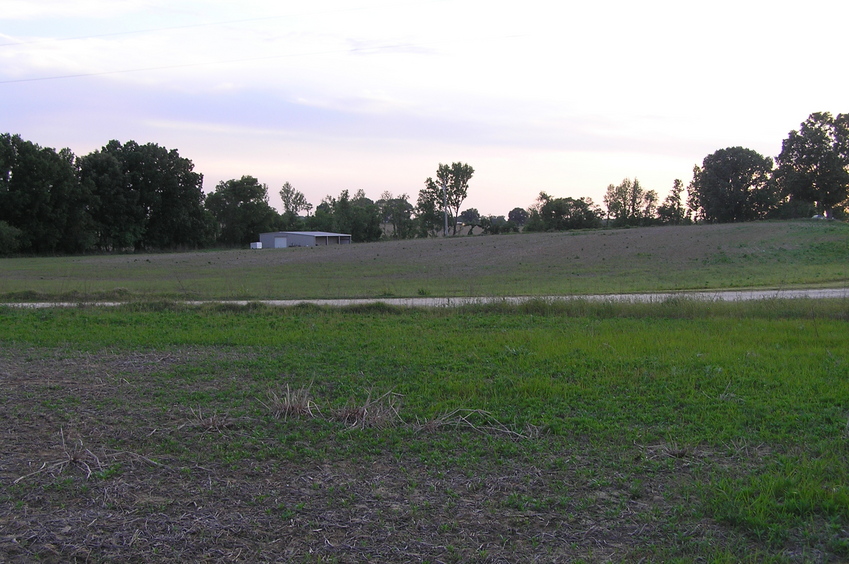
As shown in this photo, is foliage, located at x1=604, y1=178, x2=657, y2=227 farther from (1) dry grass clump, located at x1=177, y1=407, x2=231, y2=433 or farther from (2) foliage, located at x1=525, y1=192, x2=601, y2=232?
(1) dry grass clump, located at x1=177, y1=407, x2=231, y2=433

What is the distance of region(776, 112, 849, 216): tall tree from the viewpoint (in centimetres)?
8862

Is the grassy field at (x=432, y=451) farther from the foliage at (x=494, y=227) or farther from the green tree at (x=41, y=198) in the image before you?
the foliage at (x=494, y=227)

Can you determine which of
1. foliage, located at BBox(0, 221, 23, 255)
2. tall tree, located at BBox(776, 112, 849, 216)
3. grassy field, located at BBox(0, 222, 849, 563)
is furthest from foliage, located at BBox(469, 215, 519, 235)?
grassy field, located at BBox(0, 222, 849, 563)

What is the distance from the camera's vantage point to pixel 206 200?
4530 inches

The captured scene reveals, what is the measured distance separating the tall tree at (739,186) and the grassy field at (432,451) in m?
92.5

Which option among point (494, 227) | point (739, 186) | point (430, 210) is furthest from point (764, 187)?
point (430, 210)

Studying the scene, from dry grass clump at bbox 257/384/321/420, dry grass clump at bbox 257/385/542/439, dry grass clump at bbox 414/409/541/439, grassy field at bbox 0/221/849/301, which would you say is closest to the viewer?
dry grass clump at bbox 414/409/541/439

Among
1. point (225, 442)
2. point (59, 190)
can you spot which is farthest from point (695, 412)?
point (59, 190)

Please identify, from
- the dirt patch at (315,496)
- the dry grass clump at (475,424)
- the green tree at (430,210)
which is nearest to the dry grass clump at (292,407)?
the dirt patch at (315,496)

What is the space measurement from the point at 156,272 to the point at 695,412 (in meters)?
48.5

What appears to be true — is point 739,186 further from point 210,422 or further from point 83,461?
point 83,461

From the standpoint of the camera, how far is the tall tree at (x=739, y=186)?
96250 mm

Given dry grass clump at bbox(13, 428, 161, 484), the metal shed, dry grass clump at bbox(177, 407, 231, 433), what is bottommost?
dry grass clump at bbox(13, 428, 161, 484)

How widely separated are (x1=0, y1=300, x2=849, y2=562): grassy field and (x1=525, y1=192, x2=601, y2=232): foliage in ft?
303
